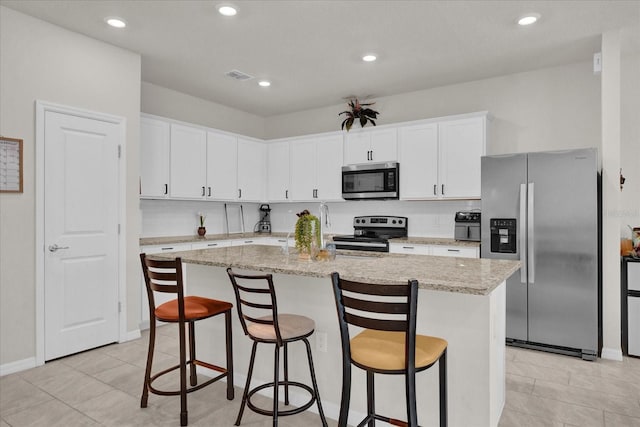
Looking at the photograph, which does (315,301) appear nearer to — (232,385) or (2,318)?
(232,385)

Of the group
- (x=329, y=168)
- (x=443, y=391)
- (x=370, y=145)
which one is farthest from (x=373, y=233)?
(x=443, y=391)

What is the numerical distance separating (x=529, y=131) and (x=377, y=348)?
372cm

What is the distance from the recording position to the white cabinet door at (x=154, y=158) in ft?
14.5

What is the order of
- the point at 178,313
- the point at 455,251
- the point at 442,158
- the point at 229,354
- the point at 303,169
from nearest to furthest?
the point at 178,313 < the point at 229,354 < the point at 455,251 < the point at 442,158 < the point at 303,169

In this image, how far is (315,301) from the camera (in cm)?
244

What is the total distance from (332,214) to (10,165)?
3.81m

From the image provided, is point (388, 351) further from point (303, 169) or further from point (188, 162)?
point (303, 169)

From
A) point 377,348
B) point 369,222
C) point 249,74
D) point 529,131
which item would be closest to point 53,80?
point 249,74

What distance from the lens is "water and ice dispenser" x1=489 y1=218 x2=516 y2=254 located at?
3736 mm

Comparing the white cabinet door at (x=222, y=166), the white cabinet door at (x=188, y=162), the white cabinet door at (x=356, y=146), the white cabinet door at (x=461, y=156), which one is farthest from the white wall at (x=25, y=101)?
the white cabinet door at (x=461, y=156)

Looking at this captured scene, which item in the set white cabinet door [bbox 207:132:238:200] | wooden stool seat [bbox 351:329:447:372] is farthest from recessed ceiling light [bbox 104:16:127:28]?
wooden stool seat [bbox 351:329:447:372]

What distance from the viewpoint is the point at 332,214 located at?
19.2ft

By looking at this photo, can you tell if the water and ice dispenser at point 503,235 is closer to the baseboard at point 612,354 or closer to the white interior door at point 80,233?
the baseboard at point 612,354

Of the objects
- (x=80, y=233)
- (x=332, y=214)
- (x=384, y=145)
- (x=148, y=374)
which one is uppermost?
(x=384, y=145)
